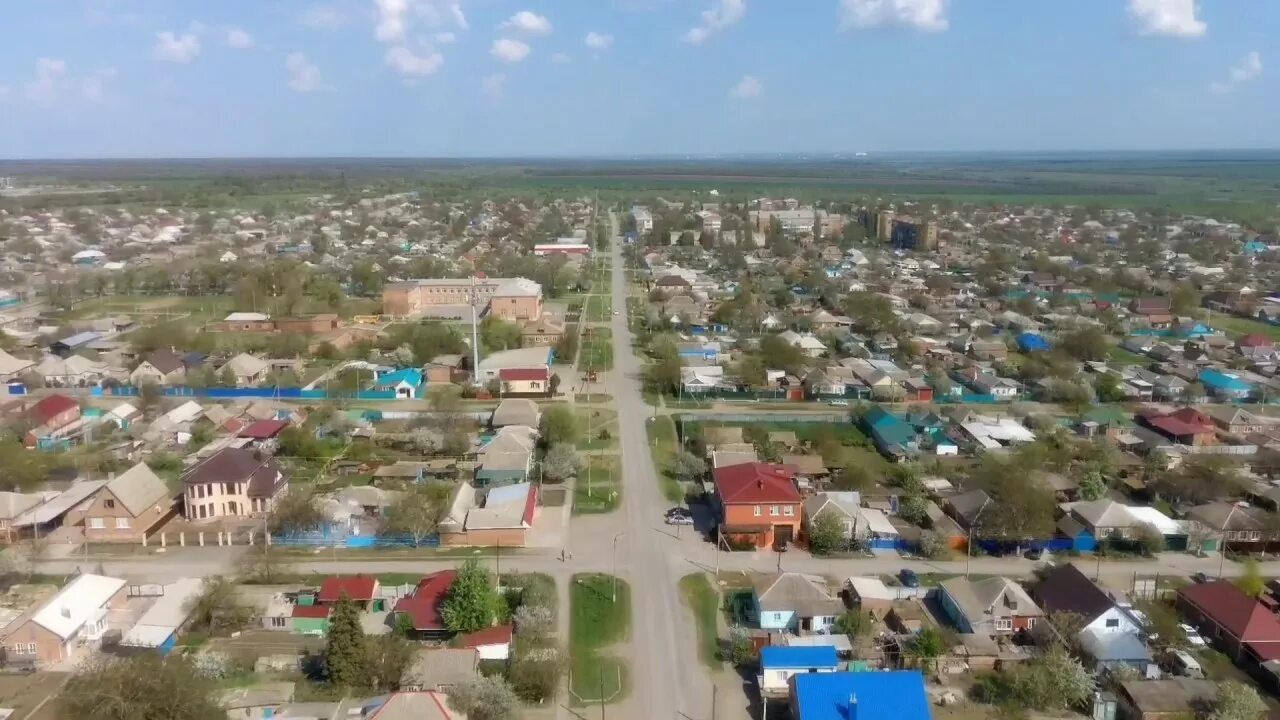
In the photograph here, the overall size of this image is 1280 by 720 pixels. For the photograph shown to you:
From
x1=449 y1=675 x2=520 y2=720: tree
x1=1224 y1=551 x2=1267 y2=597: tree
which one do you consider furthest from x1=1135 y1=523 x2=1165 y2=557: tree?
x1=449 y1=675 x2=520 y2=720: tree

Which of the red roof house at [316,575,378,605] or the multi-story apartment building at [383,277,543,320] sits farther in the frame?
the multi-story apartment building at [383,277,543,320]

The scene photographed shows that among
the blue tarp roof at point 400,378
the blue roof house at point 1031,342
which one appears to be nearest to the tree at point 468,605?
the blue tarp roof at point 400,378

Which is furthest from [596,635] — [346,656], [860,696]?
[860,696]

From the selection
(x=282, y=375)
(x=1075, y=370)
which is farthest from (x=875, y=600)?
(x=282, y=375)

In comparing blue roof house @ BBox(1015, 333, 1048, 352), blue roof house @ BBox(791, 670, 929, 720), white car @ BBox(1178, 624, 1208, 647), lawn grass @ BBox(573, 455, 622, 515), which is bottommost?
white car @ BBox(1178, 624, 1208, 647)

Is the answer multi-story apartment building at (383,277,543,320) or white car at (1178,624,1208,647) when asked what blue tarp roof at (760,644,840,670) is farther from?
multi-story apartment building at (383,277,543,320)

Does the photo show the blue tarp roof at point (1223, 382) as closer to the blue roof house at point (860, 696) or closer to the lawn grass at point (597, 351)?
the lawn grass at point (597, 351)

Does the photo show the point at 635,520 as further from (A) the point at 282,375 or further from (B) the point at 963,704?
(A) the point at 282,375

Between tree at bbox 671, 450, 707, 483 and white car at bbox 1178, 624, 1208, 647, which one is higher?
tree at bbox 671, 450, 707, 483
